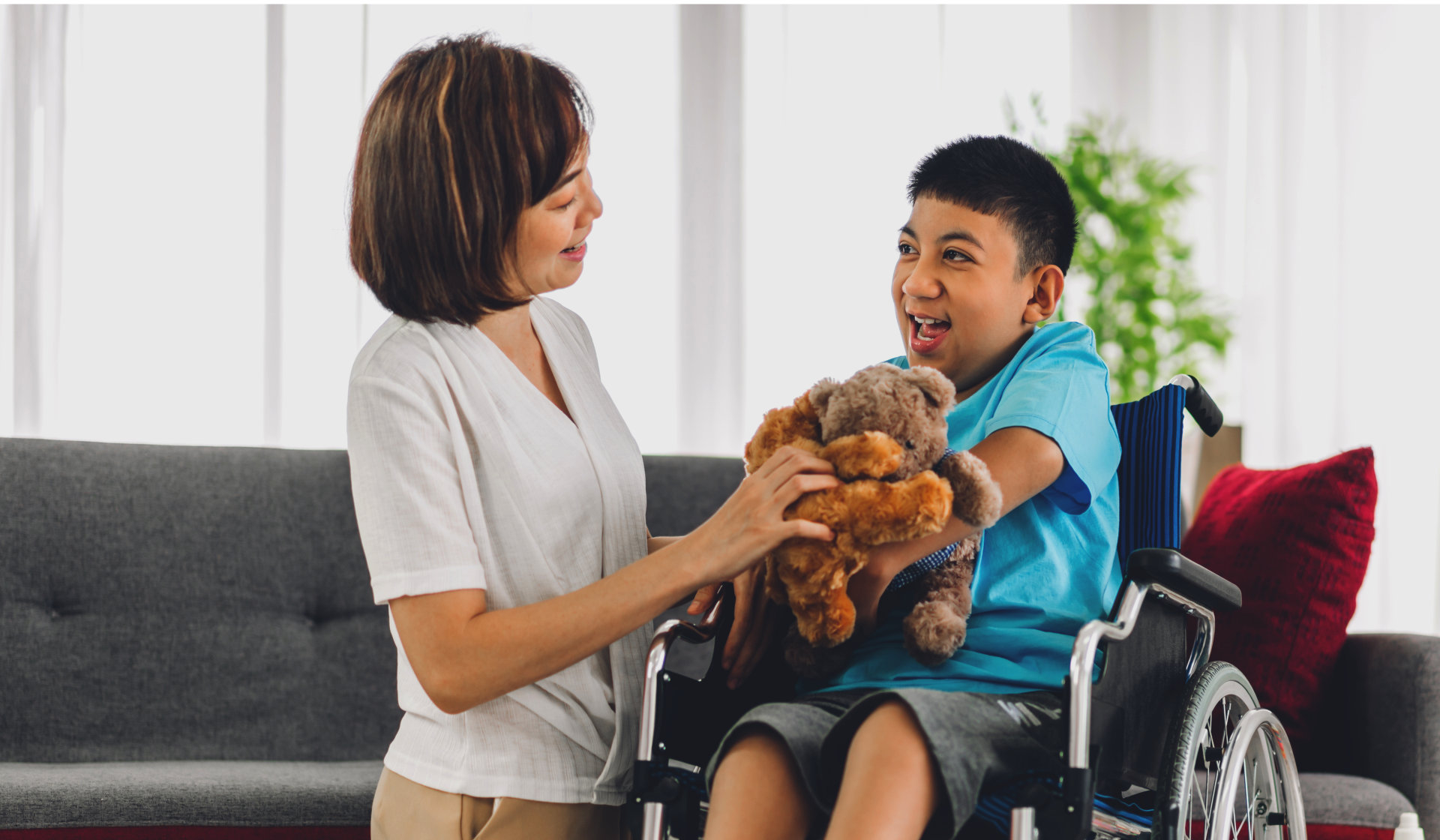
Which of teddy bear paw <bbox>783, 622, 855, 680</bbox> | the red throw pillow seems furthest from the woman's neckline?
the red throw pillow

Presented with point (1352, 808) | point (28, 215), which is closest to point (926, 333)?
point (1352, 808)

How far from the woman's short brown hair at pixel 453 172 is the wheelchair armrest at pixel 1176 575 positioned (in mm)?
671

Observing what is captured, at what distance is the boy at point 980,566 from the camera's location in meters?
0.91

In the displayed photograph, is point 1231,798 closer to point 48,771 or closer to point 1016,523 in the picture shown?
point 1016,523

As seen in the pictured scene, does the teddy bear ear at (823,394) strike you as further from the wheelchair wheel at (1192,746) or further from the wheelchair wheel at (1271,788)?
the wheelchair wheel at (1271,788)

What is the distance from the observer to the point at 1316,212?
3.06 metres

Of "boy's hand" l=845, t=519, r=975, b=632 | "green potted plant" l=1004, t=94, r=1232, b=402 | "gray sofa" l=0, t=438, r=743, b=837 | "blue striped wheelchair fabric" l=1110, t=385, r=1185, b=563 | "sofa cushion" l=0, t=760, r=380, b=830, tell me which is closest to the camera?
"boy's hand" l=845, t=519, r=975, b=632

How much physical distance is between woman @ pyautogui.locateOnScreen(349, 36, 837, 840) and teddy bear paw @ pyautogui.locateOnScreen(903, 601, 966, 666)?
19cm

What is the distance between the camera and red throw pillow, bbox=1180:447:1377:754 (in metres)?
1.57

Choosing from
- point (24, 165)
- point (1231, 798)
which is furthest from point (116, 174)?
point (1231, 798)

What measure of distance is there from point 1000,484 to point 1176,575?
0.19 meters

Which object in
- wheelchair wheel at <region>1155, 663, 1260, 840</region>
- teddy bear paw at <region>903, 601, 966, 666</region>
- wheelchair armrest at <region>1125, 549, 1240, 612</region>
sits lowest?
wheelchair wheel at <region>1155, 663, 1260, 840</region>

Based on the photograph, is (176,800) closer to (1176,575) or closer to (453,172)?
(453,172)

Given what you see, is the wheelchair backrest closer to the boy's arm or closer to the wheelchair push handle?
the wheelchair push handle
